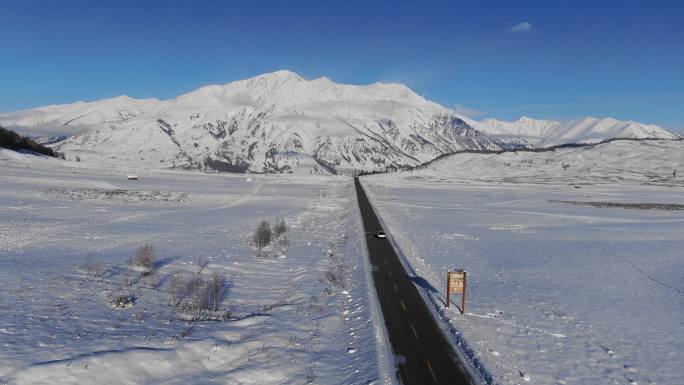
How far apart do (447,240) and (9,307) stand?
40.5m

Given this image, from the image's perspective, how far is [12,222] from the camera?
4212 cm

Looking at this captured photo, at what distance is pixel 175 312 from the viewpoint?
21891 millimetres

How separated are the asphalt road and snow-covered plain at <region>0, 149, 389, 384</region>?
1.02 metres

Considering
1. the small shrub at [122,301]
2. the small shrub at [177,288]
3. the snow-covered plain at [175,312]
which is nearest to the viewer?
the snow-covered plain at [175,312]

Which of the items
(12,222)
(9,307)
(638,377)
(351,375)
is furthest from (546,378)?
(12,222)

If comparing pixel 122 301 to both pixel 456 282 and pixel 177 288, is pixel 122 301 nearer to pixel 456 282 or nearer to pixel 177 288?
pixel 177 288

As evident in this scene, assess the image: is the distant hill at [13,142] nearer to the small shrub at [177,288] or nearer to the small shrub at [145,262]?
the small shrub at [145,262]

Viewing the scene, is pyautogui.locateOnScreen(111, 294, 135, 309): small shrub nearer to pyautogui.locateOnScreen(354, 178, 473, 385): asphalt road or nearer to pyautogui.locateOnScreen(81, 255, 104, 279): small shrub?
pyautogui.locateOnScreen(81, 255, 104, 279): small shrub

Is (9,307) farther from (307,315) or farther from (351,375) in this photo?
(351,375)

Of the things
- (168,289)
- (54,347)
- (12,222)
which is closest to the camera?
(54,347)

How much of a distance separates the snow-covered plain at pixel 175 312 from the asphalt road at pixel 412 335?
1017 mm

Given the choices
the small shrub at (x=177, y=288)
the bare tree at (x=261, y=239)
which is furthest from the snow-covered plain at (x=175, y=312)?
the bare tree at (x=261, y=239)

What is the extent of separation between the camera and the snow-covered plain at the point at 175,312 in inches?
611

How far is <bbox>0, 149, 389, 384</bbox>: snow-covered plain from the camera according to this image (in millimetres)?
15531
